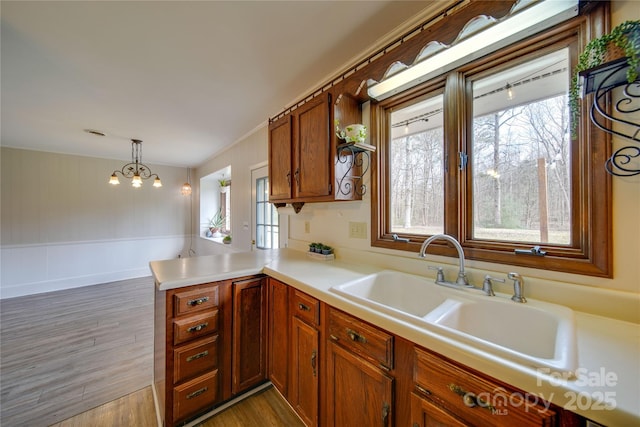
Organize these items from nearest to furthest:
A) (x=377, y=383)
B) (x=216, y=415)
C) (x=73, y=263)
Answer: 1. (x=377, y=383)
2. (x=216, y=415)
3. (x=73, y=263)

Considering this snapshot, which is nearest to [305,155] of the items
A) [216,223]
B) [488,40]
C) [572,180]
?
[488,40]

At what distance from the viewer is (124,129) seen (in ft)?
10.0

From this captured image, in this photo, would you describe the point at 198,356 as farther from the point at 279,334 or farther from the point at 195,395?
the point at 279,334

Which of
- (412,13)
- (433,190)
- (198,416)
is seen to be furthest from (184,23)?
(198,416)

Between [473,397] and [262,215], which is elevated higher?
[262,215]

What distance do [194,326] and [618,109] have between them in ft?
7.31

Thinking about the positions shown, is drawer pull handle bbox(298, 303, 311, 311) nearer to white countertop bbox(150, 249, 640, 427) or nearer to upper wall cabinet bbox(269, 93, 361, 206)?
white countertop bbox(150, 249, 640, 427)

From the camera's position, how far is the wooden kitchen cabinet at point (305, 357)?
4.16 ft

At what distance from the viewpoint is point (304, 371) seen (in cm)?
137

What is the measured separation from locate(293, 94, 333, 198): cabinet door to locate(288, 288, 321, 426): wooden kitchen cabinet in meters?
0.74

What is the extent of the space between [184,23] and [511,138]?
6.32ft

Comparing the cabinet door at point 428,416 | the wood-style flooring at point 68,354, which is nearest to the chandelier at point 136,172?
the wood-style flooring at point 68,354

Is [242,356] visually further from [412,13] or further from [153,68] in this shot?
[412,13]

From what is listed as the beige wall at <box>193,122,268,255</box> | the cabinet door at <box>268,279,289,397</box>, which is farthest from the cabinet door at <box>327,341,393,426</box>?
the beige wall at <box>193,122,268,255</box>
